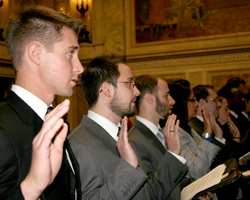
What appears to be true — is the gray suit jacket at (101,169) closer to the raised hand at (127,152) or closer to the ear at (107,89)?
the raised hand at (127,152)

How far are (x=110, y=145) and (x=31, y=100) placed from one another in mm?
833

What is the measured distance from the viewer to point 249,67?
23.2 feet

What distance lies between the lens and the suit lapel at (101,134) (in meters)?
1.87

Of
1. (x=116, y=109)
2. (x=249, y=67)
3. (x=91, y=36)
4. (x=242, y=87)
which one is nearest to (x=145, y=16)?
(x=91, y=36)

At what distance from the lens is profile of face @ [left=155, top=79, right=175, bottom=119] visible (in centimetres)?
283

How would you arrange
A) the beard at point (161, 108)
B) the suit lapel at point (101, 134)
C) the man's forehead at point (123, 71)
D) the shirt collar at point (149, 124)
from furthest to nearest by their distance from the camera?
the beard at point (161, 108) → the shirt collar at point (149, 124) → the man's forehead at point (123, 71) → the suit lapel at point (101, 134)

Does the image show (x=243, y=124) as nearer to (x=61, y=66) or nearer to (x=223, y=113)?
(x=223, y=113)

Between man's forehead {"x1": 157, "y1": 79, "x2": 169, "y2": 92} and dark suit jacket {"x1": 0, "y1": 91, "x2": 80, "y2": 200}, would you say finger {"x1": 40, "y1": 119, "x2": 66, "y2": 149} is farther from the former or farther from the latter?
man's forehead {"x1": 157, "y1": 79, "x2": 169, "y2": 92}

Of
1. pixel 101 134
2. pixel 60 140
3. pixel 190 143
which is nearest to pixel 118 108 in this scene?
pixel 101 134

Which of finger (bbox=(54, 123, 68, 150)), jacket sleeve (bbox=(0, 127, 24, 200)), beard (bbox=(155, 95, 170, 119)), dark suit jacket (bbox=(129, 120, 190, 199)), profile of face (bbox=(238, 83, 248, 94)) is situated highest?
finger (bbox=(54, 123, 68, 150))

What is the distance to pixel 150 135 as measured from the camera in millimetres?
2518

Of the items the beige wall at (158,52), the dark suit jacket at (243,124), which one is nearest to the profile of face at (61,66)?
the dark suit jacket at (243,124)

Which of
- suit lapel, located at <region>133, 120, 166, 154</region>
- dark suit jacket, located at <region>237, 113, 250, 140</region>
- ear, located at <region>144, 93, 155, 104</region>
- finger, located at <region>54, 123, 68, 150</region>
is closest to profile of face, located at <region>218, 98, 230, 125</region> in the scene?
dark suit jacket, located at <region>237, 113, 250, 140</region>

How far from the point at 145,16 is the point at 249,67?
3.75 metres
